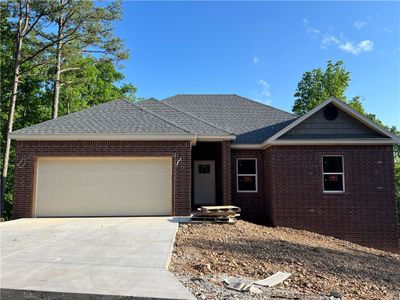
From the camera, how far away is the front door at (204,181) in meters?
16.9

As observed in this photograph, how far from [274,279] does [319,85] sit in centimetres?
2991

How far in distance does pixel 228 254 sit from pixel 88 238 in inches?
147

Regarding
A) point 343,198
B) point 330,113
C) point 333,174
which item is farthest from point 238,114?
point 343,198

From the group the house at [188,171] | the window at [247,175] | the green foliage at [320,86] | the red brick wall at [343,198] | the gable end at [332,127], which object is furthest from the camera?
the green foliage at [320,86]

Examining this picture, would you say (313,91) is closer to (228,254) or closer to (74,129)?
(74,129)

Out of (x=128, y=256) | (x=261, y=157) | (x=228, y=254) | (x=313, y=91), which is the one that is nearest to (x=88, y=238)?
(x=128, y=256)

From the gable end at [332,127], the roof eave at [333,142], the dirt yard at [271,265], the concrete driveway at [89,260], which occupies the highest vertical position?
the gable end at [332,127]

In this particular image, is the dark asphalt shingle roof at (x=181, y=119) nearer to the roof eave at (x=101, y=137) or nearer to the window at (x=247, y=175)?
the roof eave at (x=101, y=137)

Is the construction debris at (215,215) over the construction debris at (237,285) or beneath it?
over

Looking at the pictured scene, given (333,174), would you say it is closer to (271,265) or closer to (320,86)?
(271,265)

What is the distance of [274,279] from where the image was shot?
19.5ft

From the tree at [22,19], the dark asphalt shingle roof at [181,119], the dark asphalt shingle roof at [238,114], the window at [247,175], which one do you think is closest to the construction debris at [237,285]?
the dark asphalt shingle roof at [181,119]

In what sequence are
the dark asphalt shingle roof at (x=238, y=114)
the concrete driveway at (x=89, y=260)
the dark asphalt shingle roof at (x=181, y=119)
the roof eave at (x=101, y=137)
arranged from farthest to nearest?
1. the dark asphalt shingle roof at (x=238, y=114)
2. the dark asphalt shingle roof at (x=181, y=119)
3. the roof eave at (x=101, y=137)
4. the concrete driveway at (x=89, y=260)

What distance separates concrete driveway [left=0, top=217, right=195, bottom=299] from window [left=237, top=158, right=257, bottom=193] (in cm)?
469
